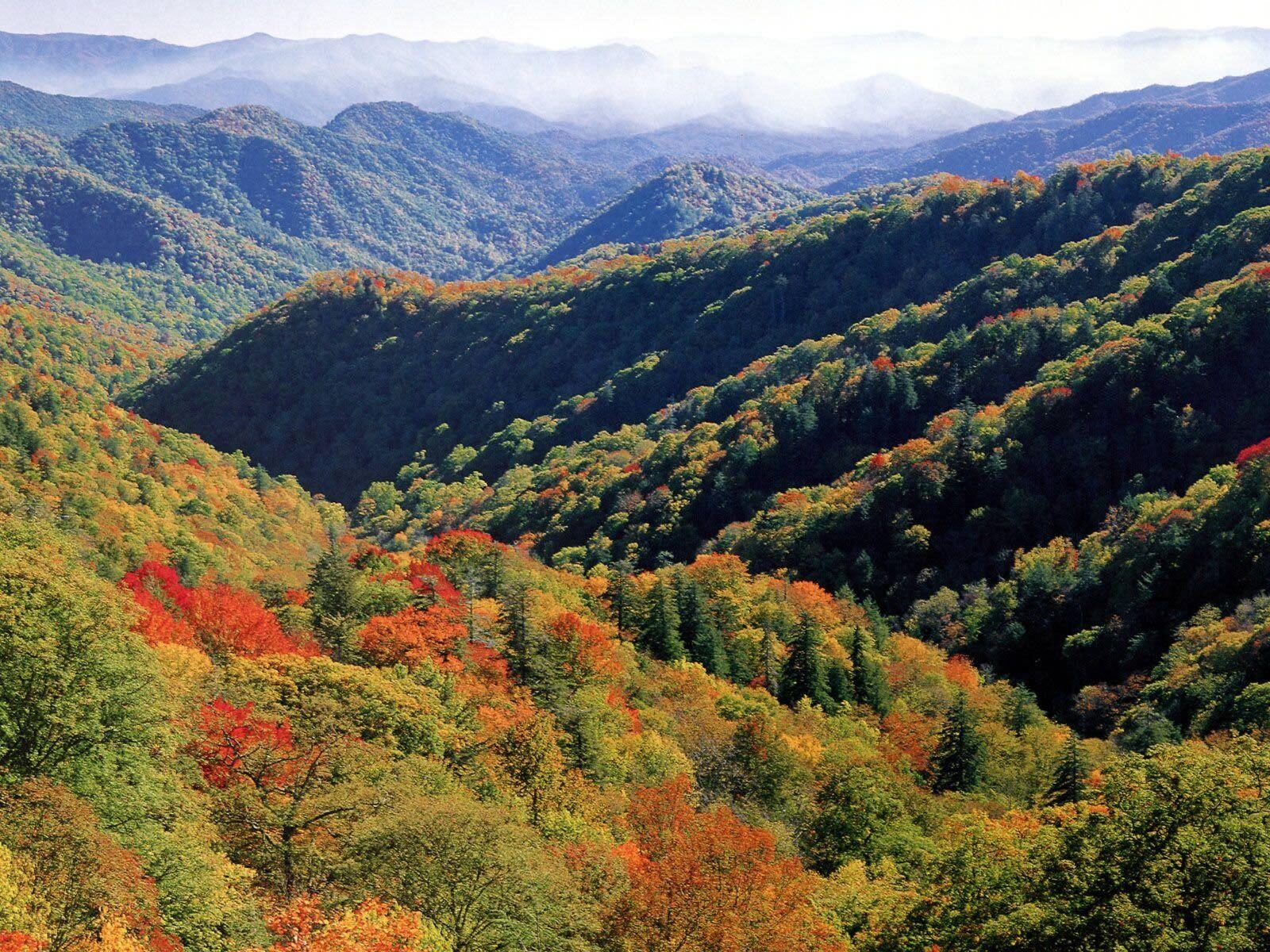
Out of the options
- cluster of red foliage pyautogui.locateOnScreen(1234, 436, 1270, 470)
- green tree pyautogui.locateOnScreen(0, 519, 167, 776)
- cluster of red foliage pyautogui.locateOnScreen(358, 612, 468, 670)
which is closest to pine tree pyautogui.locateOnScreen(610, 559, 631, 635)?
cluster of red foliage pyautogui.locateOnScreen(358, 612, 468, 670)

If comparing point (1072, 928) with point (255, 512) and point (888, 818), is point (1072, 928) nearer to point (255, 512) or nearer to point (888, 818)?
point (888, 818)

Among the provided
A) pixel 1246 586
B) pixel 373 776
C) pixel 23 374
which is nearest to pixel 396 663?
pixel 373 776

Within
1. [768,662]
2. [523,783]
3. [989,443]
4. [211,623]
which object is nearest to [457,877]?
[523,783]

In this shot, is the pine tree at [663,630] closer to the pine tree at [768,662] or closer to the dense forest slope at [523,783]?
the dense forest slope at [523,783]

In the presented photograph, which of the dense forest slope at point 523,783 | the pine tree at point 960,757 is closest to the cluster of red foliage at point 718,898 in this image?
the dense forest slope at point 523,783

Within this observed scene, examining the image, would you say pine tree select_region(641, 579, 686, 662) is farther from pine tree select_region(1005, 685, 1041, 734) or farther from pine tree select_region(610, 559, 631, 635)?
pine tree select_region(1005, 685, 1041, 734)

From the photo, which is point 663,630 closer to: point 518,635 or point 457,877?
point 518,635
